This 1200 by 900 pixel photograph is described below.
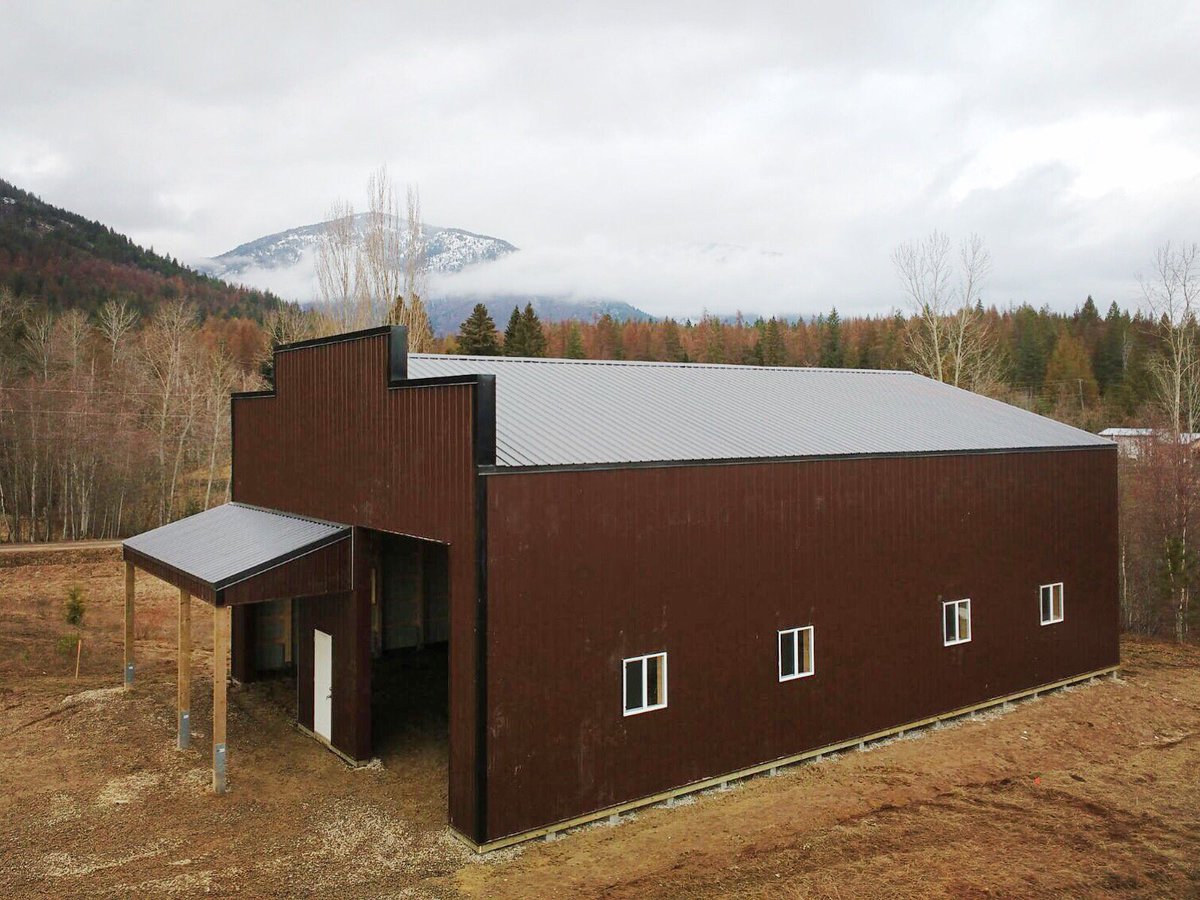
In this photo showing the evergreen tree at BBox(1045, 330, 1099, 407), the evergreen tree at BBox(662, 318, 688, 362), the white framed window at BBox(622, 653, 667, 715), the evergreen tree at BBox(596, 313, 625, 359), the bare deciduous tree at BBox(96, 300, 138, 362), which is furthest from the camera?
the evergreen tree at BBox(596, 313, 625, 359)

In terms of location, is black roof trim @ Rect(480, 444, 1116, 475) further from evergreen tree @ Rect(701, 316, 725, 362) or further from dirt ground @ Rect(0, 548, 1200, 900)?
evergreen tree @ Rect(701, 316, 725, 362)

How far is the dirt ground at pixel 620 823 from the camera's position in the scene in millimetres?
10078

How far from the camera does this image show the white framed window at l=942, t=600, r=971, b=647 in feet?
53.2

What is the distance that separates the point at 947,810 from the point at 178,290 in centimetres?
9339

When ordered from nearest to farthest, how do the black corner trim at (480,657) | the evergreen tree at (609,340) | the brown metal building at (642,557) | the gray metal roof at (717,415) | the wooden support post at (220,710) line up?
the black corner trim at (480,657), the brown metal building at (642,557), the wooden support post at (220,710), the gray metal roof at (717,415), the evergreen tree at (609,340)

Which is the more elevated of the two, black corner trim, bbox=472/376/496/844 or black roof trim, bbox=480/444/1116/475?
black roof trim, bbox=480/444/1116/475

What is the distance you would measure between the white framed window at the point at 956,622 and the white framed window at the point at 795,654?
11.6ft

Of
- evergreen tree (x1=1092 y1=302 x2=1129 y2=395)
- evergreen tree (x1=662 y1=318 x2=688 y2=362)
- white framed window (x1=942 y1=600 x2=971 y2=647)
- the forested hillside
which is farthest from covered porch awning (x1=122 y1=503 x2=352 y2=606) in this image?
evergreen tree (x1=1092 y1=302 x2=1129 y2=395)

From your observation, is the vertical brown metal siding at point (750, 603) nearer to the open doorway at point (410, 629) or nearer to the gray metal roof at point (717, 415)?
the gray metal roof at point (717, 415)

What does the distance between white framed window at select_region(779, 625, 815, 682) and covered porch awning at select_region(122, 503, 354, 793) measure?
23.0 feet

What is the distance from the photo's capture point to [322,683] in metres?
14.7

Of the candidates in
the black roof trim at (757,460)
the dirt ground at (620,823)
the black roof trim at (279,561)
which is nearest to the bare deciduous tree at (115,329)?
the dirt ground at (620,823)

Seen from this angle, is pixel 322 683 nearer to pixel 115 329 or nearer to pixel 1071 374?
pixel 115 329

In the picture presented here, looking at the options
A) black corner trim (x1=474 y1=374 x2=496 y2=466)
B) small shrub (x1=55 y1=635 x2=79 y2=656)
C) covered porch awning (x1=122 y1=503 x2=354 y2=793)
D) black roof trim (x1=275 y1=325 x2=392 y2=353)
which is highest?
black roof trim (x1=275 y1=325 x2=392 y2=353)
